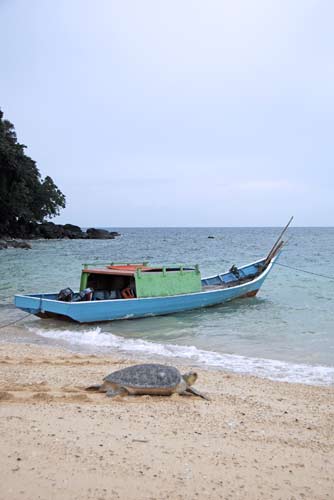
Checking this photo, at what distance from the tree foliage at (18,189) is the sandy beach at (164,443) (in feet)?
158

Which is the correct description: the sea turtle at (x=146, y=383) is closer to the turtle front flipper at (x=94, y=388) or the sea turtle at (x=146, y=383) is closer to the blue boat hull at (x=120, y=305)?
the turtle front flipper at (x=94, y=388)

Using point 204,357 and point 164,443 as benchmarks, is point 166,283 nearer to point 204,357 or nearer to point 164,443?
point 204,357

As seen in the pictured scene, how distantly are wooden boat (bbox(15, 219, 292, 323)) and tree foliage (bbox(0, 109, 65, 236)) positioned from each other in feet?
131

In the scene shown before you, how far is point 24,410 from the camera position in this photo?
5.04 metres

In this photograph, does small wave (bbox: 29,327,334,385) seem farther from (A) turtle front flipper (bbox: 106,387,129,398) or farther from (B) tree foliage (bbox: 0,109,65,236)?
(B) tree foliage (bbox: 0,109,65,236)

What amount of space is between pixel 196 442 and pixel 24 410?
1994 mm

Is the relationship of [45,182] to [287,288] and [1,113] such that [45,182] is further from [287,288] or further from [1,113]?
[287,288]

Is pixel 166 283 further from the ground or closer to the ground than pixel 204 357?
further from the ground

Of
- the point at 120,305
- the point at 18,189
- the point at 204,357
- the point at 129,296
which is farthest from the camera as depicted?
the point at 18,189

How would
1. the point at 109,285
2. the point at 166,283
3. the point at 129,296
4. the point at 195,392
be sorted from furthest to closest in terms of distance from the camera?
the point at 109,285 → the point at 129,296 → the point at 166,283 → the point at 195,392

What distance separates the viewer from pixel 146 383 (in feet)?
A: 19.6

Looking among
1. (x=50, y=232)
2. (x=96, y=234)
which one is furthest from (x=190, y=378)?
(x=96, y=234)

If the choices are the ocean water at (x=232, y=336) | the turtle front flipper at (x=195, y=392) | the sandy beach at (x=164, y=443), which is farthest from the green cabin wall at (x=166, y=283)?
the turtle front flipper at (x=195, y=392)

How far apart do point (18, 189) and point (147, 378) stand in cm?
5220
